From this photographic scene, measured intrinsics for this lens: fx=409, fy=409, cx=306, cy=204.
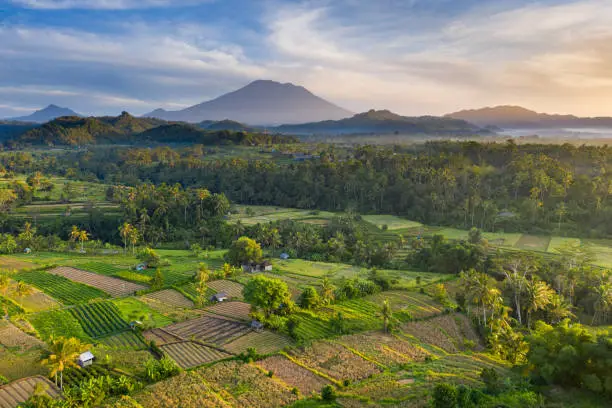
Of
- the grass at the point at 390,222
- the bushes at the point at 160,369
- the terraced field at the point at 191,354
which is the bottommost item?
the terraced field at the point at 191,354

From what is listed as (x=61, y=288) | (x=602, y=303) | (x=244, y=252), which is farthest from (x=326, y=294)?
(x=61, y=288)

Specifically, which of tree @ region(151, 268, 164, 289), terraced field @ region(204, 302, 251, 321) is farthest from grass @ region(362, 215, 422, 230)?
tree @ region(151, 268, 164, 289)

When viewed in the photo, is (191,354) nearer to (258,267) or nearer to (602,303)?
(258,267)

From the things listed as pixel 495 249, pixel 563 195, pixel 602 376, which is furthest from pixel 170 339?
pixel 563 195

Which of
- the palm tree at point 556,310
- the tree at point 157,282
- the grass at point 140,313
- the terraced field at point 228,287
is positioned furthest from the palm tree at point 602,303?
the tree at point 157,282

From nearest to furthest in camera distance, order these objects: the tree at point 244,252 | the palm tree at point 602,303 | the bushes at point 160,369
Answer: the bushes at point 160,369 < the palm tree at point 602,303 < the tree at point 244,252

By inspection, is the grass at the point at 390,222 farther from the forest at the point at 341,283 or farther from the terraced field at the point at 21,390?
the terraced field at the point at 21,390
